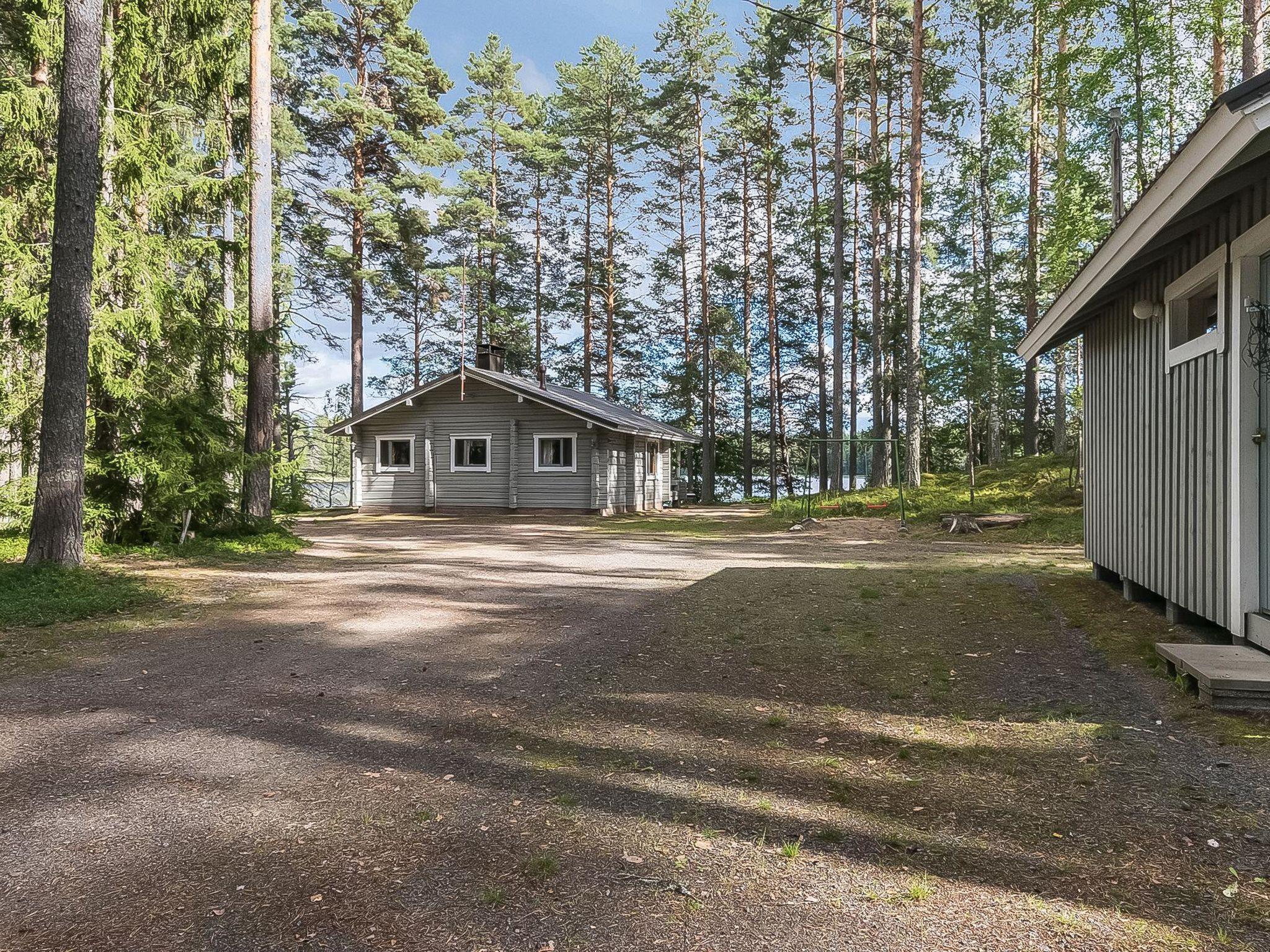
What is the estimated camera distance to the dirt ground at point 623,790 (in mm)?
2021

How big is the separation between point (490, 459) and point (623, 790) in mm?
18150

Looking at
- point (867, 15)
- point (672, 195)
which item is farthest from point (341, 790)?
point (672, 195)

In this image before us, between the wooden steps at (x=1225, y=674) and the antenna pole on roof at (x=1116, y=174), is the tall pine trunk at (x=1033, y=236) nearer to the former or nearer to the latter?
the antenna pole on roof at (x=1116, y=174)

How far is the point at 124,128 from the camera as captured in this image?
979 cm

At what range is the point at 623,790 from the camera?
288cm

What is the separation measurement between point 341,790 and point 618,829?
3.71 feet

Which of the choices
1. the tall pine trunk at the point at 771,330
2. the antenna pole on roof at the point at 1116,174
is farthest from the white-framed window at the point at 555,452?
the antenna pole on roof at the point at 1116,174

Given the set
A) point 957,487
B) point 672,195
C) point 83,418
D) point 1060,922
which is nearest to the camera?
point 1060,922

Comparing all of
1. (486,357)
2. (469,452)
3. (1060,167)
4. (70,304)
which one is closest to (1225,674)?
(70,304)

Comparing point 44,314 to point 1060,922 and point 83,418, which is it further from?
point 1060,922

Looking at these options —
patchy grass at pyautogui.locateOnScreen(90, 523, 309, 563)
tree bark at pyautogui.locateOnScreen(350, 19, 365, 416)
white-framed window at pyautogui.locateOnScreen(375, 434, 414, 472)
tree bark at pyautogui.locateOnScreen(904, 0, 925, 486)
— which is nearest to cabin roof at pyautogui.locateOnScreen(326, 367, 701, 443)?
white-framed window at pyautogui.locateOnScreen(375, 434, 414, 472)

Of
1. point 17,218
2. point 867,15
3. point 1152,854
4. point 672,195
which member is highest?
point 867,15

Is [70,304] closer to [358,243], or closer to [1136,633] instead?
[1136,633]

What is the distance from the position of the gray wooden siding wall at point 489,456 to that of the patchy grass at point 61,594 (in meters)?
12.7
